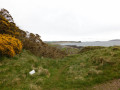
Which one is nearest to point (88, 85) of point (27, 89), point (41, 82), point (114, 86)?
point (114, 86)

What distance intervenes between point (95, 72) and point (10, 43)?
10.4m

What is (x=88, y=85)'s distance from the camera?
6246 millimetres

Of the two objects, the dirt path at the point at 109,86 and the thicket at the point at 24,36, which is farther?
the thicket at the point at 24,36

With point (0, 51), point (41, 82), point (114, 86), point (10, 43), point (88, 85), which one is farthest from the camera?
point (10, 43)

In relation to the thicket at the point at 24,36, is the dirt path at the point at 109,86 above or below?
below

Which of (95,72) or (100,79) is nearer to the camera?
(100,79)

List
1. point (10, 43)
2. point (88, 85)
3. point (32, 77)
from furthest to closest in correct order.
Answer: point (10, 43), point (32, 77), point (88, 85)

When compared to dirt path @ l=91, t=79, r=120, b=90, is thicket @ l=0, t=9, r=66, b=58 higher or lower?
higher

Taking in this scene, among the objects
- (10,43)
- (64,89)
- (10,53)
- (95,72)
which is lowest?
(64,89)

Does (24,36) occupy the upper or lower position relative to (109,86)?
upper

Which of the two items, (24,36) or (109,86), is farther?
(24,36)

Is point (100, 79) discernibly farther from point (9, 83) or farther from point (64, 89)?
point (9, 83)

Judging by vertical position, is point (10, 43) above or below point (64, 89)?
above

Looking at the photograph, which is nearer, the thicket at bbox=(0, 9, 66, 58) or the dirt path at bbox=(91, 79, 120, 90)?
the dirt path at bbox=(91, 79, 120, 90)
